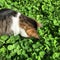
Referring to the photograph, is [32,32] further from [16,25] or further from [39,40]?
[16,25]

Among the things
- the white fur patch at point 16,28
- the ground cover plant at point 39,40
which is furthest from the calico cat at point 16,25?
the ground cover plant at point 39,40

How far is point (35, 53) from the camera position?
14.7 ft

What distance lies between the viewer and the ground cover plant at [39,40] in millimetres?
4445

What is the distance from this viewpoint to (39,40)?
16.6ft

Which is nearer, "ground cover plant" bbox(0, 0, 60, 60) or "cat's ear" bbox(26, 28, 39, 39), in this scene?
"ground cover plant" bbox(0, 0, 60, 60)

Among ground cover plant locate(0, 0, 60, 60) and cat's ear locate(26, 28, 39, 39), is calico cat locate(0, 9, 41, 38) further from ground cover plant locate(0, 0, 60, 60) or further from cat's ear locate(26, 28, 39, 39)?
ground cover plant locate(0, 0, 60, 60)

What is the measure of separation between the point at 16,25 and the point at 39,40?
0.44m

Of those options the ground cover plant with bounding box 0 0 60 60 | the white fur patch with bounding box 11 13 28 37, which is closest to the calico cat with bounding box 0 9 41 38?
the white fur patch with bounding box 11 13 28 37

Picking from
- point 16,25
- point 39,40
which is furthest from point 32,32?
point 16,25

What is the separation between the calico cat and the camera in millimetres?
5020

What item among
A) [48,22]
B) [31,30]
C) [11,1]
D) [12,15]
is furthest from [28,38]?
[11,1]

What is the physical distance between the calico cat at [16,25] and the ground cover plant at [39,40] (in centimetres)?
12

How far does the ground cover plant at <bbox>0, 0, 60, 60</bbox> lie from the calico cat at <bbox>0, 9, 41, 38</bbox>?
12 cm

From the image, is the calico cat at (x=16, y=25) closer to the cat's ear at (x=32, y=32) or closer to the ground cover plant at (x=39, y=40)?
the cat's ear at (x=32, y=32)
